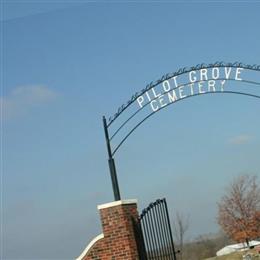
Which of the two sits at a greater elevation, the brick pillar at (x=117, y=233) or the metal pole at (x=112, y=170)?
the metal pole at (x=112, y=170)

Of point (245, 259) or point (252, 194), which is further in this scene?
point (252, 194)

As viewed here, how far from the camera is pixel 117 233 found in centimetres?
1132

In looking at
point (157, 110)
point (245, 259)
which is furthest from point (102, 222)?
point (245, 259)

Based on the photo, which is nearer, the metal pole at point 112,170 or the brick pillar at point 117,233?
the brick pillar at point 117,233

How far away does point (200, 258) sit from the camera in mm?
72500

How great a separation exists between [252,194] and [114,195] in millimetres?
42130

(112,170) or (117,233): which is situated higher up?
(112,170)

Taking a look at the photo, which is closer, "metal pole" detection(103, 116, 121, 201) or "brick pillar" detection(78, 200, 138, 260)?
"brick pillar" detection(78, 200, 138, 260)

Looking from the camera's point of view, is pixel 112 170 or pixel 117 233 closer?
pixel 117 233

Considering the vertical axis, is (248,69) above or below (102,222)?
above

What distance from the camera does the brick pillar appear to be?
11250 millimetres

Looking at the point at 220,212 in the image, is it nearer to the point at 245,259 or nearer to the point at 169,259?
the point at 245,259

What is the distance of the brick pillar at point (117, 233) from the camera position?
36.9 feet

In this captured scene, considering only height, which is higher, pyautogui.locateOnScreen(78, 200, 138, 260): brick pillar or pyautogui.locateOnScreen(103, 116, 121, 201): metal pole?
pyautogui.locateOnScreen(103, 116, 121, 201): metal pole
